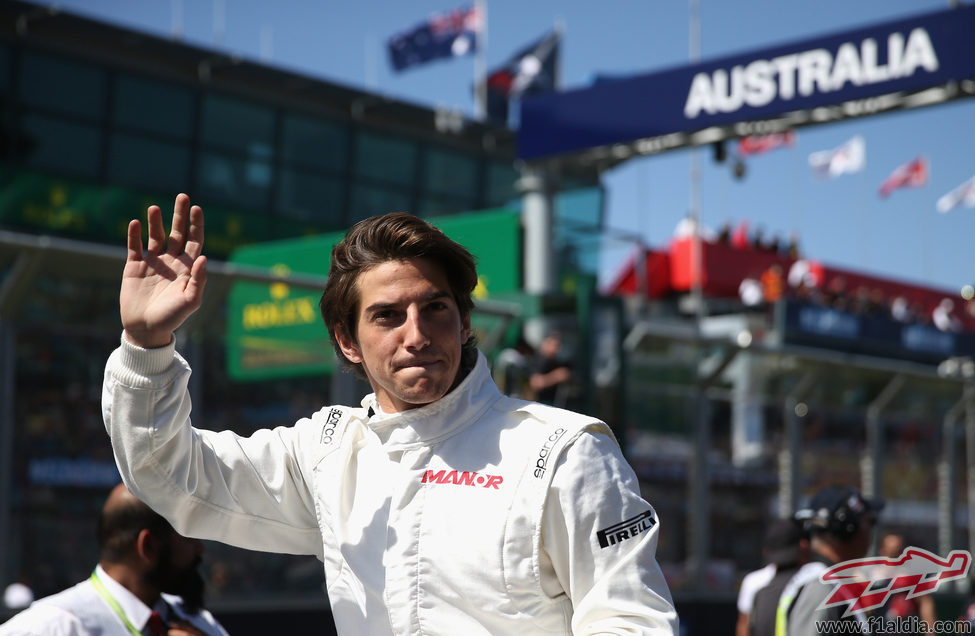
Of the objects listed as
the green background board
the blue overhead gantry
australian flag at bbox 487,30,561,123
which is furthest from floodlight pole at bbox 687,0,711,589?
australian flag at bbox 487,30,561,123

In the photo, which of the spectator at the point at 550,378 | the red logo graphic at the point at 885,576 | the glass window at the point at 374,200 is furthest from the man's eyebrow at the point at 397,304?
the glass window at the point at 374,200

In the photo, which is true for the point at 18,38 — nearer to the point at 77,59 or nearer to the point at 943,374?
the point at 77,59

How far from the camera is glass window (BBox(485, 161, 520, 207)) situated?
25344 millimetres

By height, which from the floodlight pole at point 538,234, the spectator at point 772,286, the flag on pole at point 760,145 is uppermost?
the flag on pole at point 760,145

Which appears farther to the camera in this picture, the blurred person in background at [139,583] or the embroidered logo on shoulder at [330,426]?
the blurred person in background at [139,583]

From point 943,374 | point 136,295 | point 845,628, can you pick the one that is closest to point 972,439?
point 943,374

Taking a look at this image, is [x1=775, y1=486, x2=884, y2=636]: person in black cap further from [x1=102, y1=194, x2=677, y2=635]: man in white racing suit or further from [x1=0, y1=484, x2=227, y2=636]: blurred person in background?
[x1=102, y1=194, x2=677, y2=635]: man in white racing suit

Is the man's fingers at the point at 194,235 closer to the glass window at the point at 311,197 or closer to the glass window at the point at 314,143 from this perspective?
the glass window at the point at 311,197

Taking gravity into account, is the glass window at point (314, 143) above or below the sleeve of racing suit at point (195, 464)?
above

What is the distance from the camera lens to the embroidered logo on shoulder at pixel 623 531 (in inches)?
83.4

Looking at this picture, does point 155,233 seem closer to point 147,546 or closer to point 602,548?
point 602,548

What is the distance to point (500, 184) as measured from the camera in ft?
83.6

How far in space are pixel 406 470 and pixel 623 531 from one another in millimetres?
461

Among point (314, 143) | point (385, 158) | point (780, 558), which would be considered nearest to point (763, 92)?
point (780, 558)
